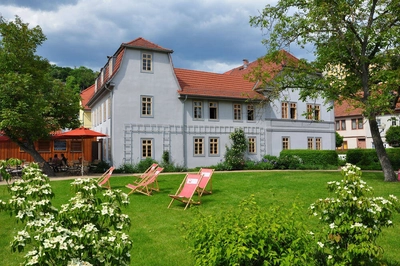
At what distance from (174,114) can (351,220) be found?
18.2 meters

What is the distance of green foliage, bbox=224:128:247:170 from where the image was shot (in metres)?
21.8

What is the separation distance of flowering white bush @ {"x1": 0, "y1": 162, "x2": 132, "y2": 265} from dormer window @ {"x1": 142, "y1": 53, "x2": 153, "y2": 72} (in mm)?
17530

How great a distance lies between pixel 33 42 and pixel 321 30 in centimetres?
1424

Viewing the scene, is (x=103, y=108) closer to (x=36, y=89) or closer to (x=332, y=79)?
(x=36, y=89)

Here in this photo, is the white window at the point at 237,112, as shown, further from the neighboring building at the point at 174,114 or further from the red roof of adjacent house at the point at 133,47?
the red roof of adjacent house at the point at 133,47

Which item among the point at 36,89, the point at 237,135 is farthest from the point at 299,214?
the point at 237,135

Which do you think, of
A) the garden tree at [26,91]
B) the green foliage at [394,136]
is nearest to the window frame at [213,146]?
the garden tree at [26,91]

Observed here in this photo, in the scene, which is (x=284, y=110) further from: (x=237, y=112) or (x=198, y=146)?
(x=198, y=146)

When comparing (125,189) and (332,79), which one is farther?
(332,79)

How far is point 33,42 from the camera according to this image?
17.6 m

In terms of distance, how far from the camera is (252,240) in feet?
9.84

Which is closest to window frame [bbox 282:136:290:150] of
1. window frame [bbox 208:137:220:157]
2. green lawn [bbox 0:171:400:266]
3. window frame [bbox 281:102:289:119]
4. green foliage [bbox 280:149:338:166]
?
window frame [bbox 281:102:289:119]

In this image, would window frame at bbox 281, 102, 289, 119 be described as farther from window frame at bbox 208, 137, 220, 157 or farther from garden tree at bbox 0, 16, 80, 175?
garden tree at bbox 0, 16, 80, 175

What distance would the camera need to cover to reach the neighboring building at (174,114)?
2005 centimetres
